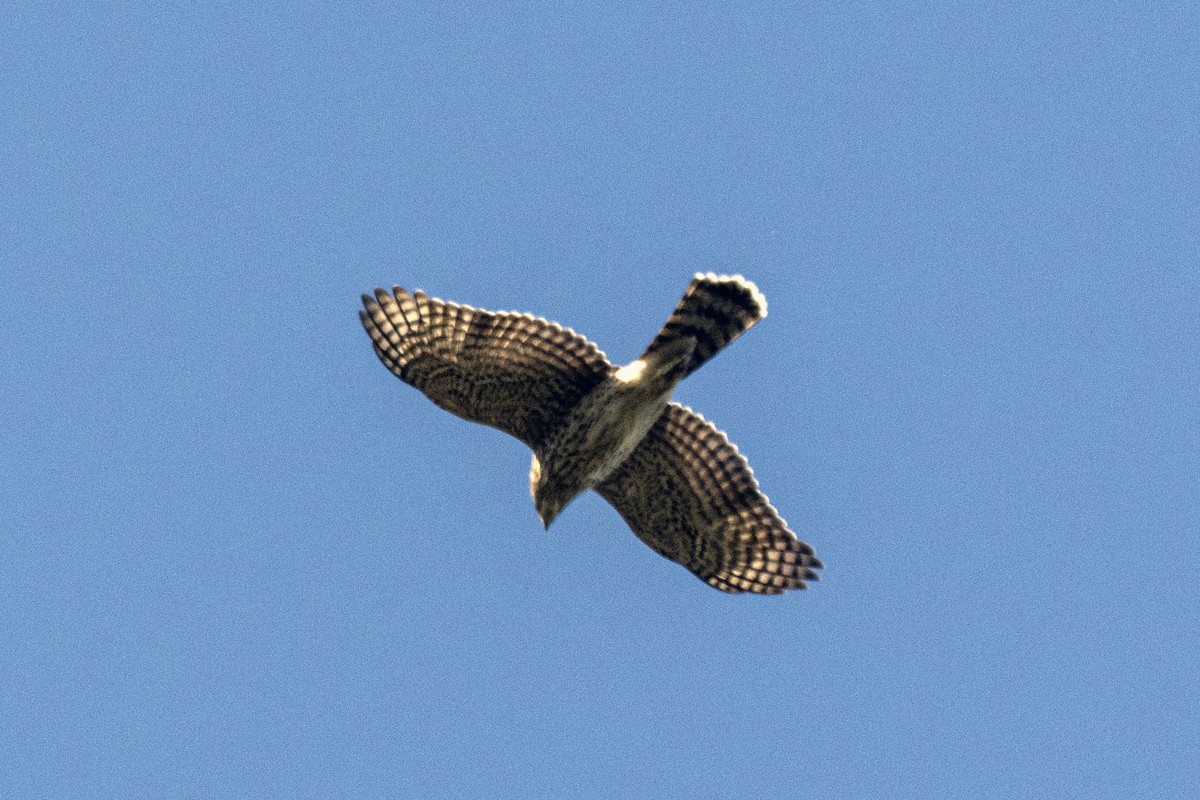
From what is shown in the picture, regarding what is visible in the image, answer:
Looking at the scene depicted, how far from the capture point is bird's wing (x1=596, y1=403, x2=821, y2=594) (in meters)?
17.1

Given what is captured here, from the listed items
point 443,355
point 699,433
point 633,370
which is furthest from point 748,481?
point 443,355

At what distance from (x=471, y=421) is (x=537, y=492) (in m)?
0.86

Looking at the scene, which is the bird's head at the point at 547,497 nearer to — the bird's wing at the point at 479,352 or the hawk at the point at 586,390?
the hawk at the point at 586,390

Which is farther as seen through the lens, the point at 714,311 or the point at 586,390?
the point at 586,390

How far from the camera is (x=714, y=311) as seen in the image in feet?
53.5

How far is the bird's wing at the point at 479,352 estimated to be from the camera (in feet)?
53.5

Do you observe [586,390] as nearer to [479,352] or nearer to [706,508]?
[479,352]

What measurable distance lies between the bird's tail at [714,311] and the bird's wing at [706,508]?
101cm

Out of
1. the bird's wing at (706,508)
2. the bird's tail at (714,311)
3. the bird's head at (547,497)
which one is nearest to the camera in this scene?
the bird's tail at (714,311)

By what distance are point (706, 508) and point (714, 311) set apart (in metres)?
2.02

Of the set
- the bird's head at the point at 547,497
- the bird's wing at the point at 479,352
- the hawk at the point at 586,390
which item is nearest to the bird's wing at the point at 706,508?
the hawk at the point at 586,390

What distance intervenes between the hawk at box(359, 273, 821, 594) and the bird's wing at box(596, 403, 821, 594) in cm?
1

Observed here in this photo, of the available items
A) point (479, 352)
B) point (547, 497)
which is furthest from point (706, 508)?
point (479, 352)

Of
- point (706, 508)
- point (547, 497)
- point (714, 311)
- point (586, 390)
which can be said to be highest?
point (714, 311)
